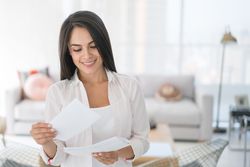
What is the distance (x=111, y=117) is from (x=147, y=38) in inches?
143

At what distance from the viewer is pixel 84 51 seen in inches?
41.9

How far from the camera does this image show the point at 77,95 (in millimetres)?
1117

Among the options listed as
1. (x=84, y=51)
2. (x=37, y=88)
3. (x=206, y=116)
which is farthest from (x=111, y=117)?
(x=37, y=88)

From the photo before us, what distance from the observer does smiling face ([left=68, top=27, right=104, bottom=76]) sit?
41.5 inches

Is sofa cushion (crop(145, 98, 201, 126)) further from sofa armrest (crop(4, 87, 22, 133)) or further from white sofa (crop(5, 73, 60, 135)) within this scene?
sofa armrest (crop(4, 87, 22, 133))

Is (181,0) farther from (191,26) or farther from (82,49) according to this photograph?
(82,49)

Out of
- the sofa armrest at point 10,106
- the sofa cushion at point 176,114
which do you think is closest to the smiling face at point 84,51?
the sofa cushion at point 176,114

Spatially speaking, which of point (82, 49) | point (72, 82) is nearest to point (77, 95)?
point (72, 82)

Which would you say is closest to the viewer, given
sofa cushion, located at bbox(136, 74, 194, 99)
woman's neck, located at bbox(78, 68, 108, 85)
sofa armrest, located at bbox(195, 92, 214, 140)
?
woman's neck, located at bbox(78, 68, 108, 85)

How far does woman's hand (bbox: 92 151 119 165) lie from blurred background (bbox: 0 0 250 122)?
11.3ft

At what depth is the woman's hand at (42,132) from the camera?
0.96 m

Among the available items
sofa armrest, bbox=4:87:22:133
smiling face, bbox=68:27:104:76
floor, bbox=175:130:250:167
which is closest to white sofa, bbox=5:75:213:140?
sofa armrest, bbox=4:87:22:133

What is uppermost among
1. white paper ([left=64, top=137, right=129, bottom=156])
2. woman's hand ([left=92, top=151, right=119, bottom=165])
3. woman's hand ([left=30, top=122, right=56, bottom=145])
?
woman's hand ([left=30, top=122, right=56, bottom=145])

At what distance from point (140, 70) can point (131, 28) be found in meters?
0.63
